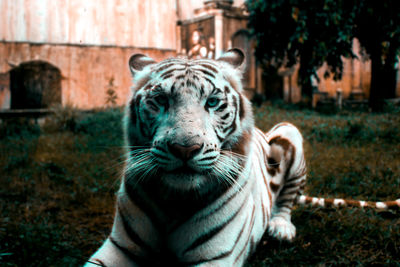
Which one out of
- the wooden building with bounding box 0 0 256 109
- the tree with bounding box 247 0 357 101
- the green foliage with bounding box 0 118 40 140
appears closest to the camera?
the green foliage with bounding box 0 118 40 140

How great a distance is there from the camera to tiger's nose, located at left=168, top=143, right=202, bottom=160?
1.47 metres

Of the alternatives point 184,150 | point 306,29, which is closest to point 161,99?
point 184,150

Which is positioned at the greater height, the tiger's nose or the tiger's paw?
the tiger's nose

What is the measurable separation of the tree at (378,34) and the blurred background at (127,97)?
29 mm

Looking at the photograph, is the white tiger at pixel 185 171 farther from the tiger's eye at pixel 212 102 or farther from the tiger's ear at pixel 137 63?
the tiger's ear at pixel 137 63

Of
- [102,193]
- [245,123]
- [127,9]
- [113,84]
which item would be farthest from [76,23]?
[245,123]

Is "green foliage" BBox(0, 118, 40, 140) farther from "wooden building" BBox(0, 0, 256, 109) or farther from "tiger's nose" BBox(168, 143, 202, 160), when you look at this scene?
"tiger's nose" BBox(168, 143, 202, 160)

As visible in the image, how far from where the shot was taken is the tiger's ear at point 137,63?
6.74 feet

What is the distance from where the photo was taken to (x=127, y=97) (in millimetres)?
2080

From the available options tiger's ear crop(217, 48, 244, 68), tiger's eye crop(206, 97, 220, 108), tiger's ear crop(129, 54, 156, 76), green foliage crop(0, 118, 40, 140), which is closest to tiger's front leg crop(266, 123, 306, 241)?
tiger's ear crop(217, 48, 244, 68)

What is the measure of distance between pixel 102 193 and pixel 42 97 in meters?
7.42

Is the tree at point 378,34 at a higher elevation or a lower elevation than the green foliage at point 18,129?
higher

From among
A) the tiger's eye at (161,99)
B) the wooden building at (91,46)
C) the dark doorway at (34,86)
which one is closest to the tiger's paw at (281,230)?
the tiger's eye at (161,99)

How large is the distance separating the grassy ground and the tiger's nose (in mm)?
854
